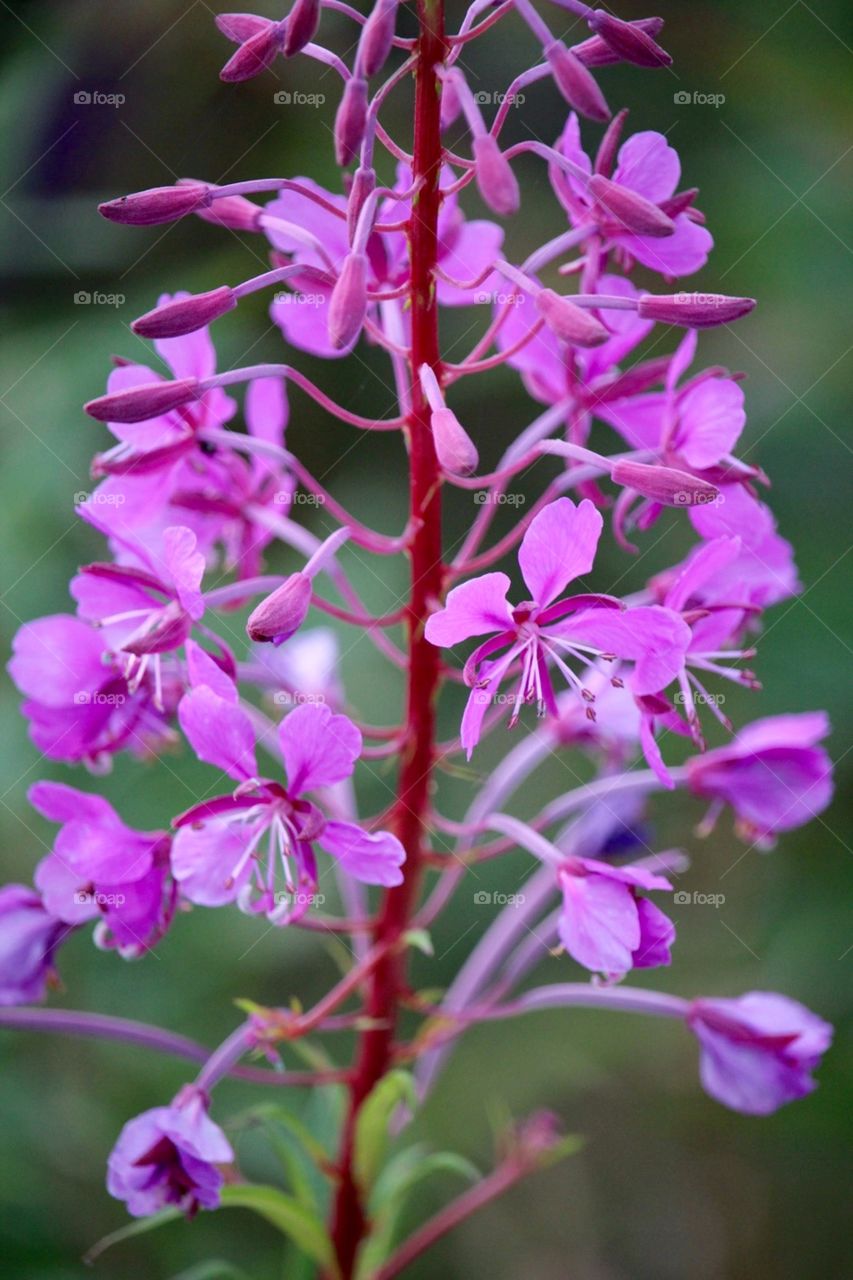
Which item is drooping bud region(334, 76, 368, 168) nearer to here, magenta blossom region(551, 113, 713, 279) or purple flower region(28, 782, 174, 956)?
magenta blossom region(551, 113, 713, 279)

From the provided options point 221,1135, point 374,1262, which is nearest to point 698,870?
point 374,1262

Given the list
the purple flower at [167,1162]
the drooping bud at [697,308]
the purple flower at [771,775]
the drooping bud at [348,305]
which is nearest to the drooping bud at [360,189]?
the drooping bud at [348,305]

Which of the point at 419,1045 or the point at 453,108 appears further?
the point at 419,1045

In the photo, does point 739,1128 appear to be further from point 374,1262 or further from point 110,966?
point 110,966

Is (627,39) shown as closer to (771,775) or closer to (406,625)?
(406,625)
